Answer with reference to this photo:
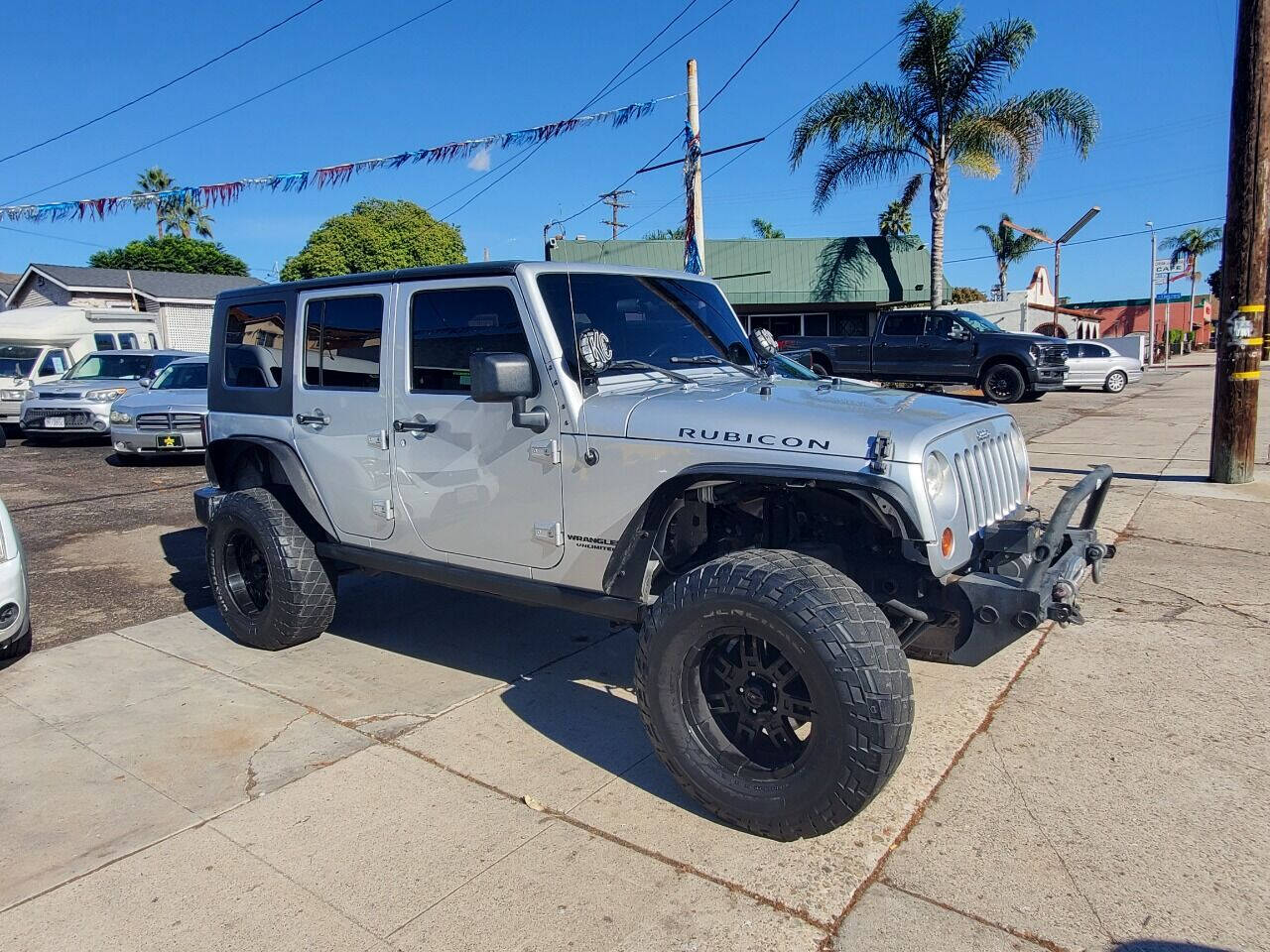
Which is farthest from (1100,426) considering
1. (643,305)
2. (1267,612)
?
(643,305)

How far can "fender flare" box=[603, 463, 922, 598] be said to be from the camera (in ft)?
9.38

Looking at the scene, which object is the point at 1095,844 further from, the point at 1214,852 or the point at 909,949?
the point at 909,949

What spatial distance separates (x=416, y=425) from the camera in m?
4.06

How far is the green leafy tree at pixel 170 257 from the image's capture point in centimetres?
4866

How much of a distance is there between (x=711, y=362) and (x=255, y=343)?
262 centimetres

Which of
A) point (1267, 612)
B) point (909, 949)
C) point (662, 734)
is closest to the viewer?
point (909, 949)

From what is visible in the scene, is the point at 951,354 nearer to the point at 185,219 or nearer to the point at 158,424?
the point at 158,424

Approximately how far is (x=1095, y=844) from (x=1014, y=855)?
0.92 ft

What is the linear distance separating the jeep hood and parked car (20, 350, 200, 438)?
13.2 m

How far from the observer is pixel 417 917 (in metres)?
2.68

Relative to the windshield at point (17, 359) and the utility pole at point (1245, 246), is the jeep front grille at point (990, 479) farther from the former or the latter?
the windshield at point (17, 359)

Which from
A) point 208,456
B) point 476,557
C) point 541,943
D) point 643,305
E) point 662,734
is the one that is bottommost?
point 541,943

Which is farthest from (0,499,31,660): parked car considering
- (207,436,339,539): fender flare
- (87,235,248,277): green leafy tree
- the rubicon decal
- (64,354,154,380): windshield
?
(87,235,248,277): green leafy tree

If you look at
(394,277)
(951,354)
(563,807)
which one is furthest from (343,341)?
(951,354)
